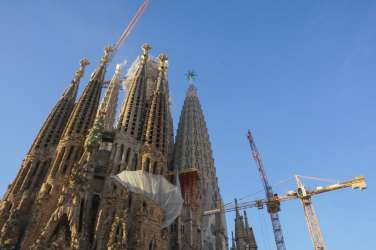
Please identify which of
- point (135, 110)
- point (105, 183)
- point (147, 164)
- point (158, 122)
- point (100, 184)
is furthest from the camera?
point (135, 110)

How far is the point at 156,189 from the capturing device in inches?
1363

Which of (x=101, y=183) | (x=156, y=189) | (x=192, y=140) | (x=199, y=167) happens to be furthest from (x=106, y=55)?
(x=156, y=189)

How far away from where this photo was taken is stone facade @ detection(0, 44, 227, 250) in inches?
1156

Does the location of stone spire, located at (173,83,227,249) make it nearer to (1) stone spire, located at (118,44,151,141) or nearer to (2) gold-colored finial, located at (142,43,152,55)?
(1) stone spire, located at (118,44,151,141)

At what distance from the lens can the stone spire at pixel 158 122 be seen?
4294 cm

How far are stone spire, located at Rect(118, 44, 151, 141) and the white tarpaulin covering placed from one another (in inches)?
375

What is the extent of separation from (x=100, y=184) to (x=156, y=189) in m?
5.66

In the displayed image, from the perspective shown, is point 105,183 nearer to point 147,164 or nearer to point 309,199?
point 147,164

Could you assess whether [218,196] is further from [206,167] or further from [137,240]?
[137,240]

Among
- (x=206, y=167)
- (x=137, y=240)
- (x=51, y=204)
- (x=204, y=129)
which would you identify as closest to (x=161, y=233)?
(x=137, y=240)

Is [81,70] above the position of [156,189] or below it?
above

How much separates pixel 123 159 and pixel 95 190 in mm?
5285

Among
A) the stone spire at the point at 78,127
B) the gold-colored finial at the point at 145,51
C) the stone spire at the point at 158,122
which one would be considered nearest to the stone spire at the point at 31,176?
the stone spire at the point at 78,127

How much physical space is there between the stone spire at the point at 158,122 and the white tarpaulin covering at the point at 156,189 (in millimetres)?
6199
